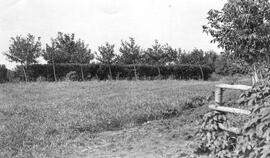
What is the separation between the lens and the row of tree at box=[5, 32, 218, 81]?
2503cm

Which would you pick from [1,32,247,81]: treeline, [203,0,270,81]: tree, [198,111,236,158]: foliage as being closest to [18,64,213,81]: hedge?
[1,32,247,81]: treeline

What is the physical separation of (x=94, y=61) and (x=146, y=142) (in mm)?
24227

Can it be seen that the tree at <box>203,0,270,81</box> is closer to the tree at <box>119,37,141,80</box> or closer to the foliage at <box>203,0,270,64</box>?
the foliage at <box>203,0,270,64</box>

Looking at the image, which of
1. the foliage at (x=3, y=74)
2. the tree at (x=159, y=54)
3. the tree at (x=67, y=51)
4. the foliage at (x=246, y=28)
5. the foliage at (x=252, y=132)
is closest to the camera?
the foliage at (x=252, y=132)

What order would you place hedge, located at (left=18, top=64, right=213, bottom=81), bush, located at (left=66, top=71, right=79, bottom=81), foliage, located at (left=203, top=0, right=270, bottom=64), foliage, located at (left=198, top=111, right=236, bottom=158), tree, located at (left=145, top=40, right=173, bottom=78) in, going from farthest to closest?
1. tree, located at (left=145, top=40, right=173, bottom=78)
2. hedge, located at (left=18, top=64, right=213, bottom=81)
3. bush, located at (left=66, top=71, right=79, bottom=81)
4. foliage, located at (left=203, top=0, right=270, bottom=64)
5. foliage, located at (left=198, top=111, right=236, bottom=158)

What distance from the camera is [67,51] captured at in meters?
29.2

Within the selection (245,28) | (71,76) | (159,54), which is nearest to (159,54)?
(159,54)

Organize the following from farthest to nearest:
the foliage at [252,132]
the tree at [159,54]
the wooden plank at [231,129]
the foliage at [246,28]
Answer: the tree at [159,54] < the foliage at [246,28] < the wooden plank at [231,129] < the foliage at [252,132]

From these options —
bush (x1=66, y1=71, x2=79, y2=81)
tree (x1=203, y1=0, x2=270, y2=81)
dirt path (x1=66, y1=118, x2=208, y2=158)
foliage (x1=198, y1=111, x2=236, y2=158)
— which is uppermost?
tree (x1=203, y1=0, x2=270, y2=81)

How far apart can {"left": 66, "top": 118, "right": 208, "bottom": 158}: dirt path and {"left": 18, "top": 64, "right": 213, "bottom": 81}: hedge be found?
16563mm

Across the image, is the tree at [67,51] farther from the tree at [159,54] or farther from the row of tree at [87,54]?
the tree at [159,54]

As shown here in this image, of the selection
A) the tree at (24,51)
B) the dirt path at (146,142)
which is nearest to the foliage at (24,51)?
the tree at (24,51)

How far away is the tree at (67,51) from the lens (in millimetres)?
27656

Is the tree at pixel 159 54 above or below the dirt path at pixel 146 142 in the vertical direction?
above
